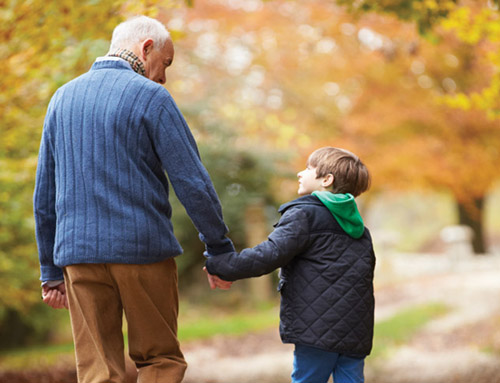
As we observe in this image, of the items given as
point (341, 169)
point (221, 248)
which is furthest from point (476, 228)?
point (221, 248)

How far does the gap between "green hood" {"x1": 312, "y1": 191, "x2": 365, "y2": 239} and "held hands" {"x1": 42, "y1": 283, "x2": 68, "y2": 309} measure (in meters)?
1.10

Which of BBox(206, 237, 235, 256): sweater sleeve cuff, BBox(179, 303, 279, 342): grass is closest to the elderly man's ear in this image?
BBox(206, 237, 235, 256): sweater sleeve cuff

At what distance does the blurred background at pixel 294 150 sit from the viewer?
661 cm

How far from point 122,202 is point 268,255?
24.4 inches

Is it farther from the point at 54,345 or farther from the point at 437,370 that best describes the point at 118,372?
the point at 54,345

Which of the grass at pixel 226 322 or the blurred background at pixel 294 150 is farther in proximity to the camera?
the grass at pixel 226 322

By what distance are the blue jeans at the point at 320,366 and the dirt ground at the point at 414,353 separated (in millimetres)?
3708

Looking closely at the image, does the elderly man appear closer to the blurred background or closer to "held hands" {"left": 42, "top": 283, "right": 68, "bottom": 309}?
"held hands" {"left": 42, "top": 283, "right": 68, "bottom": 309}

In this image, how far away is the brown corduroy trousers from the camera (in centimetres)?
224

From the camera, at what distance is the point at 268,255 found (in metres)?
2.46

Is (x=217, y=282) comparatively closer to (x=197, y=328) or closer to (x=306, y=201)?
(x=306, y=201)

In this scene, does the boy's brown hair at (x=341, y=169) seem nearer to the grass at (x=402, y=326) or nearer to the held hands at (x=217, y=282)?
the held hands at (x=217, y=282)

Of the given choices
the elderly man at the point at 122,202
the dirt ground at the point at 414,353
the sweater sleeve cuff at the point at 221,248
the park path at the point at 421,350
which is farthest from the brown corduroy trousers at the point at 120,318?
the park path at the point at 421,350

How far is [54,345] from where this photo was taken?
29.6ft
